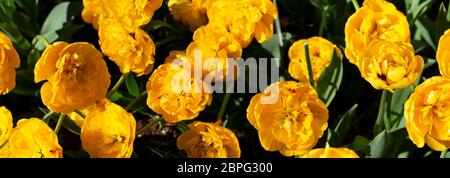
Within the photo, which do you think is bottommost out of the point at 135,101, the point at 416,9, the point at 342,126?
the point at 342,126

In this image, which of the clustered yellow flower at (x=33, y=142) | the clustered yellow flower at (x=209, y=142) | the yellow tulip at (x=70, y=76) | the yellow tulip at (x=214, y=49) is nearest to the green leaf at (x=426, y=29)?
the yellow tulip at (x=214, y=49)

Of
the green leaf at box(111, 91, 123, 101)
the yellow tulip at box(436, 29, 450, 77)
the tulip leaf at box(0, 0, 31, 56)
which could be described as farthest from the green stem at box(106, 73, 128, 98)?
the yellow tulip at box(436, 29, 450, 77)

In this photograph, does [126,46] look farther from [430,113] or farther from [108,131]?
[430,113]

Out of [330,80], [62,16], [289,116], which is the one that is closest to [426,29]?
[330,80]

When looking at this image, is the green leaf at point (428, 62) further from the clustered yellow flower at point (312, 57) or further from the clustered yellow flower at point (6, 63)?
the clustered yellow flower at point (6, 63)

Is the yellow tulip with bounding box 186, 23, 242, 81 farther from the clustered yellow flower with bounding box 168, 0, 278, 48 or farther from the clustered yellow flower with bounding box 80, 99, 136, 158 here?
the clustered yellow flower with bounding box 80, 99, 136, 158

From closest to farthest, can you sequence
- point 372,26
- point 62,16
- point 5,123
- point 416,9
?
1. point 5,123
2. point 372,26
3. point 416,9
4. point 62,16
